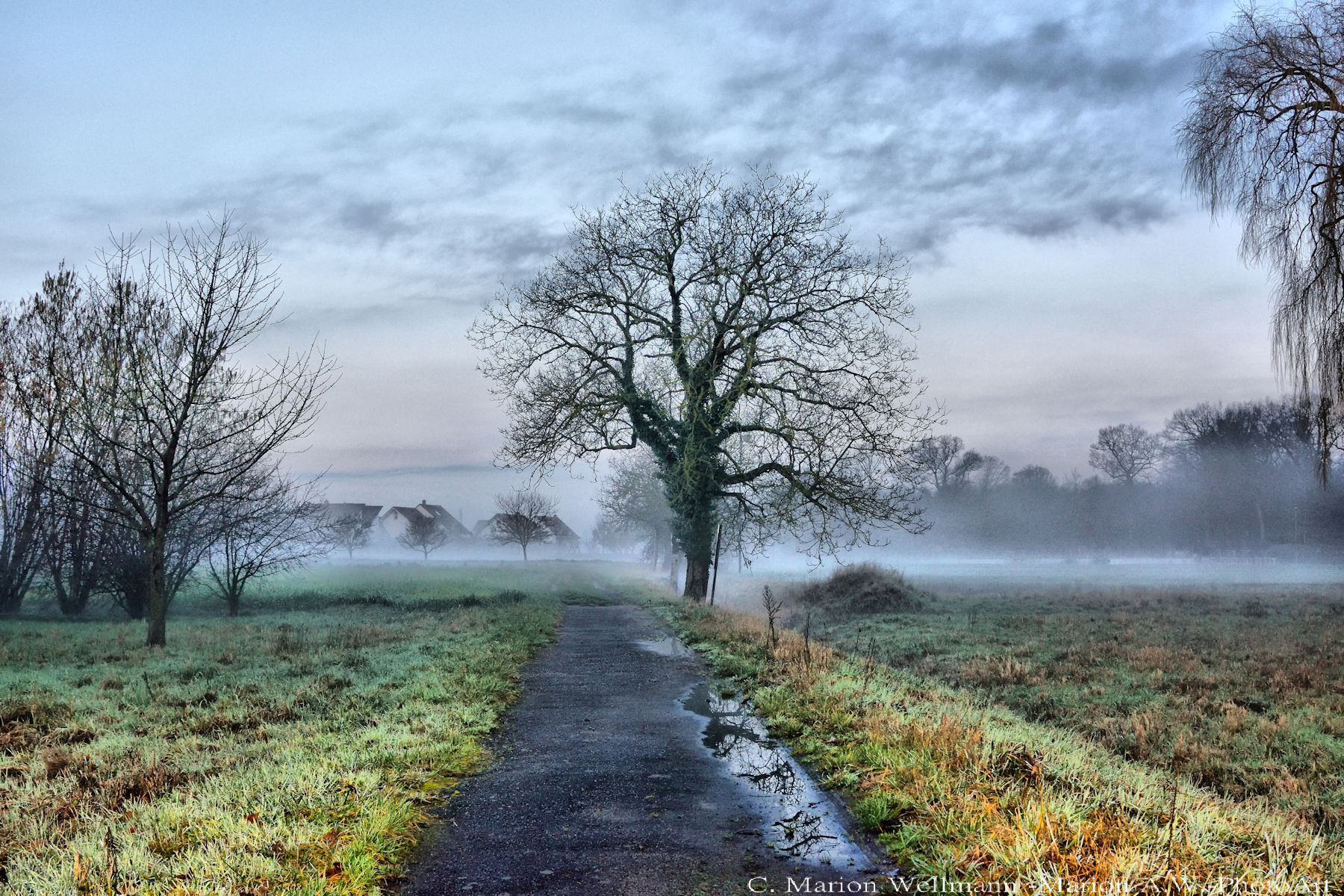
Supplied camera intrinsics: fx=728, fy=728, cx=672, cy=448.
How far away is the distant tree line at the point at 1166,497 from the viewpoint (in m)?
55.3

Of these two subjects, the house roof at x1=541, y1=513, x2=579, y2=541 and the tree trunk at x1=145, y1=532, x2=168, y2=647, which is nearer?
the tree trunk at x1=145, y1=532, x2=168, y2=647

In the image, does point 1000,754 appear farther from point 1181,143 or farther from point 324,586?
point 324,586

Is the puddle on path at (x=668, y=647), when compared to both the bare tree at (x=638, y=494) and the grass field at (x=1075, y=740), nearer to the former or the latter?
the grass field at (x=1075, y=740)

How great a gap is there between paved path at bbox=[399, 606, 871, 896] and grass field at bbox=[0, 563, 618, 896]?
374mm

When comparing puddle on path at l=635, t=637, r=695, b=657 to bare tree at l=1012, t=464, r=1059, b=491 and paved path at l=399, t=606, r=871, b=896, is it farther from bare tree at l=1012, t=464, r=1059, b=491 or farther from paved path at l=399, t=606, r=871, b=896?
bare tree at l=1012, t=464, r=1059, b=491

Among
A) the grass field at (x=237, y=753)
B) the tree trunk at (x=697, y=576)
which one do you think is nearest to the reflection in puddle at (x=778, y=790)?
the grass field at (x=237, y=753)

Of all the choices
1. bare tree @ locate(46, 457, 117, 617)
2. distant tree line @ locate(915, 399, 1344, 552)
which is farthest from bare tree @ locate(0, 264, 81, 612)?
distant tree line @ locate(915, 399, 1344, 552)

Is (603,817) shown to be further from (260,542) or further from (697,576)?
(260,542)

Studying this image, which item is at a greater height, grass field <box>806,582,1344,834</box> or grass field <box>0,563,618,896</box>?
grass field <box>0,563,618,896</box>

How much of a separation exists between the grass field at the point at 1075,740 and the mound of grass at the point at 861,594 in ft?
17.5

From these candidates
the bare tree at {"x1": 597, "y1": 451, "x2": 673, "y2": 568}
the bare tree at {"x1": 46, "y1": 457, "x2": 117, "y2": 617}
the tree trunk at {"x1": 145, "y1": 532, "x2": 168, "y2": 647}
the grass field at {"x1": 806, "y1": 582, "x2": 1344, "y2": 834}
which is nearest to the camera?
the grass field at {"x1": 806, "y1": 582, "x2": 1344, "y2": 834}

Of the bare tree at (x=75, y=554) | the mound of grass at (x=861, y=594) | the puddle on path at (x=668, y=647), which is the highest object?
the bare tree at (x=75, y=554)

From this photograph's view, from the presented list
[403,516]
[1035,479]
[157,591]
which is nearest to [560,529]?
[403,516]

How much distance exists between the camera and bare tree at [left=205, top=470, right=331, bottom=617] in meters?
23.4
